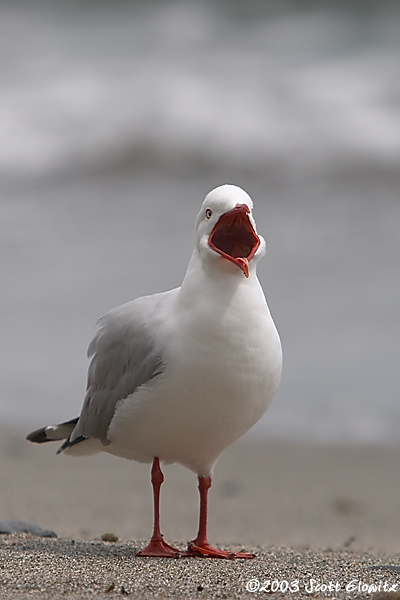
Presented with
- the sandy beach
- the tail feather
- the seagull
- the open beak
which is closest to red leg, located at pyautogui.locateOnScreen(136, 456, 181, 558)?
the seagull

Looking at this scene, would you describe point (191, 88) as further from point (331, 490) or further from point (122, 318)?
point (122, 318)

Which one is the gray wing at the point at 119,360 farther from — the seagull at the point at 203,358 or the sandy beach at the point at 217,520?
the sandy beach at the point at 217,520

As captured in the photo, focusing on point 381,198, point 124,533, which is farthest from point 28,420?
point 381,198

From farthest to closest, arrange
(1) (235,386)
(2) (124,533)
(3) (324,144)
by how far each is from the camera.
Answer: (3) (324,144) < (2) (124,533) < (1) (235,386)

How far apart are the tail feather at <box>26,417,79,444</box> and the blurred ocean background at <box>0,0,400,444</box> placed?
285 cm

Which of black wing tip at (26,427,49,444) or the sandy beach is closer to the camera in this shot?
the sandy beach

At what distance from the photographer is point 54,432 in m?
4.40

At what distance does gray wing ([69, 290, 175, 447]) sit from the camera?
3.63m

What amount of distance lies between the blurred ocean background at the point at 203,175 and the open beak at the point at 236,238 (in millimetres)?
3703

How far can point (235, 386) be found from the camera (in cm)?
343

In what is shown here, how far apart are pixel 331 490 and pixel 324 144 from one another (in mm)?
9786

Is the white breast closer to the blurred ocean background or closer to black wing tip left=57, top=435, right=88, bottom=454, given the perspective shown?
black wing tip left=57, top=435, right=88, bottom=454

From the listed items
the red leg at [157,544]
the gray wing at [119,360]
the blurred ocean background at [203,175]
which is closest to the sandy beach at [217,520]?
the red leg at [157,544]

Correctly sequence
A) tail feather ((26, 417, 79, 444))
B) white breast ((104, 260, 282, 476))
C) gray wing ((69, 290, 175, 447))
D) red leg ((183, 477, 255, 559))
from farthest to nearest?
tail feather ((26, 417, 79, 444)), red leg ((183, 477, 255, 559)), gray wing ((69, 290, 175, 447)), white breast ((104, 260, 282, 476))
